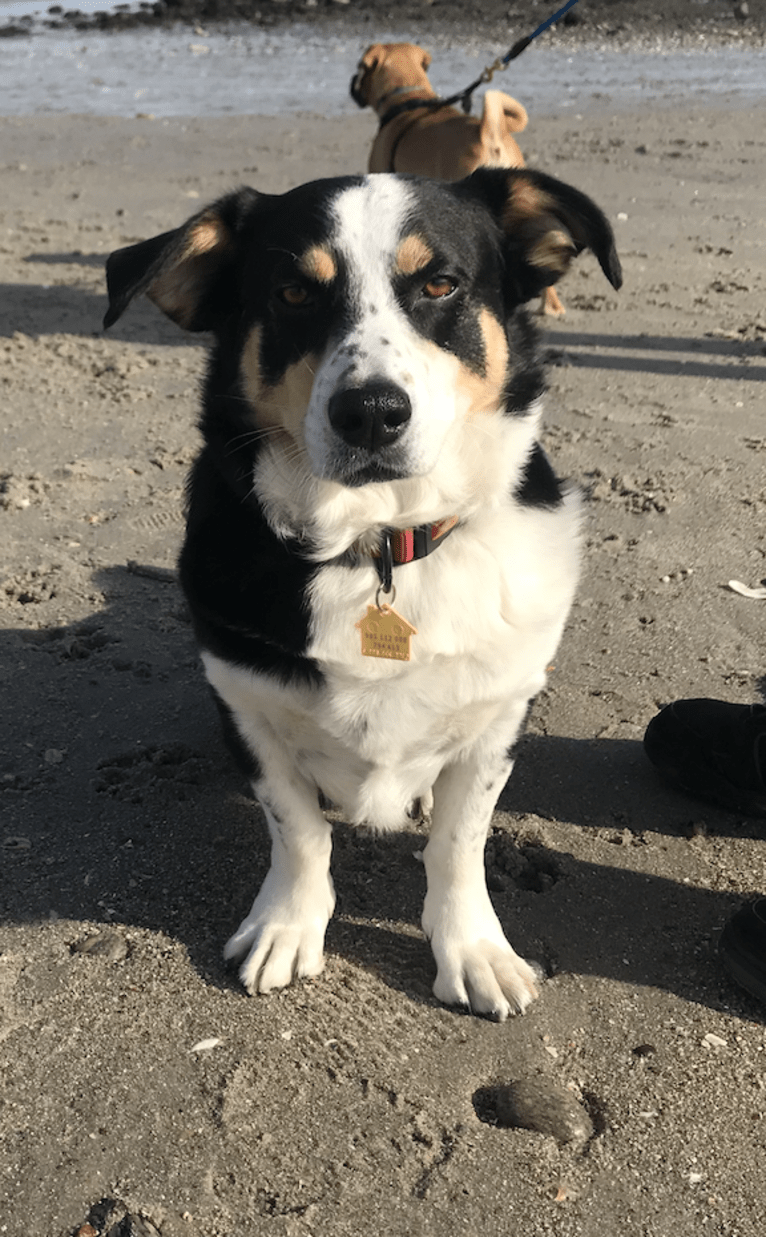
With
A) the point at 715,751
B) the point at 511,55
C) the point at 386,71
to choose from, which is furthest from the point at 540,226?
the point at 386,71

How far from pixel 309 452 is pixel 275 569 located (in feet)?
0.80

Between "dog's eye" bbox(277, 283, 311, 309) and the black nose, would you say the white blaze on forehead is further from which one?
the black nose

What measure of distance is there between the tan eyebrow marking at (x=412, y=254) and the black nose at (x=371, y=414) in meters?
0.27

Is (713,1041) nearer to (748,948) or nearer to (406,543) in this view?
(748,948)

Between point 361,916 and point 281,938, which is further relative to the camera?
point 361,916

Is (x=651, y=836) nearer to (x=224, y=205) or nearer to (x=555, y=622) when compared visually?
(x=555, y=622)

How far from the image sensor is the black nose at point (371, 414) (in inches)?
69.2

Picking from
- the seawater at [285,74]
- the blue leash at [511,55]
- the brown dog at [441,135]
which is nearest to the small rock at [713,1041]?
the blue leash at [511,55]

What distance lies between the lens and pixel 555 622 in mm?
2041

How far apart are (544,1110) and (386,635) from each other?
33.9 inches

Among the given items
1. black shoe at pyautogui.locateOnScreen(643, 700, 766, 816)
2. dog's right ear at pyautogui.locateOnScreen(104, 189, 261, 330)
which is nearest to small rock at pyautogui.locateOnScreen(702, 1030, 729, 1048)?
black shoe at pyautogui.locateOnScreen(643, 700, 766, 816)

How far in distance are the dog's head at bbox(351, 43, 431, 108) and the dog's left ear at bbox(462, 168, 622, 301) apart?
4.77m

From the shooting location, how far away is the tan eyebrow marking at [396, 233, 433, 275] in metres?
1.90

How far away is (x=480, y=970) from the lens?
206 centimetres
